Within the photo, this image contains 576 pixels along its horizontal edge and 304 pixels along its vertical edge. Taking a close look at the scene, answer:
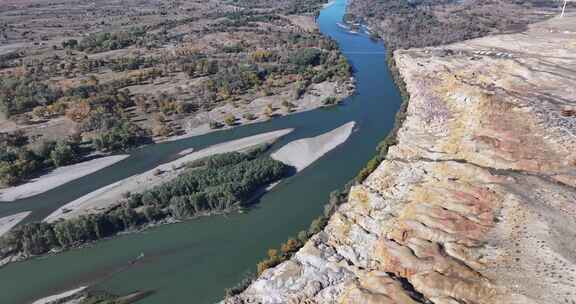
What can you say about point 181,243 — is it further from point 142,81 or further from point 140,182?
point 142,81

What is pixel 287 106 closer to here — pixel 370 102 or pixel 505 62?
pixel 370 102

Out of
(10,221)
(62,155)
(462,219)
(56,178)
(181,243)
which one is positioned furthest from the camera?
(62,155)

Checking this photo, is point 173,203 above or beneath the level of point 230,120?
beneath

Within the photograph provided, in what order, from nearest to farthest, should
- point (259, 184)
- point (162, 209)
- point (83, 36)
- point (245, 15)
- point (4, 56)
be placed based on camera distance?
point (162, 209) → point (259, 184) → point (4, 56) → point (83, 36) → point (245, 15)

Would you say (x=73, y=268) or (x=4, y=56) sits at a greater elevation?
(x=4, y=56)

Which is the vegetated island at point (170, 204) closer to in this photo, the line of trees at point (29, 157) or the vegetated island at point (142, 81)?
the vegetated island at point (142, 81)

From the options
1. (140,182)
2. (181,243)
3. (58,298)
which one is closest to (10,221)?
(140,182)

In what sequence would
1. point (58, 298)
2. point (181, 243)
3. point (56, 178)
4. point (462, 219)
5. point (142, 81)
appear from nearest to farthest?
1. point (462, 219)
2. point (58, 298)
3. point (181, 243)
4. point (56, 178)
5. point (142, 81)

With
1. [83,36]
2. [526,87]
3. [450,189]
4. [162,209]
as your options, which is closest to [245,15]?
[83,36]

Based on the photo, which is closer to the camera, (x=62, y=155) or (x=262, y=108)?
(x=62, y=155)
